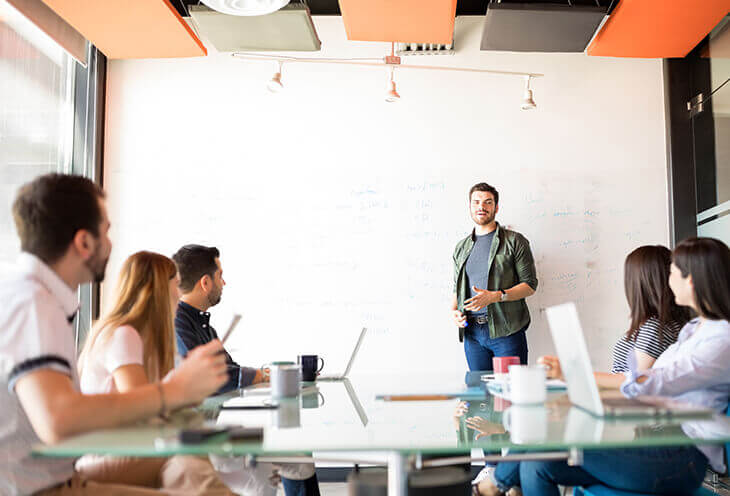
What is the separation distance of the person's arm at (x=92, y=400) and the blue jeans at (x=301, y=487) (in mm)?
1302

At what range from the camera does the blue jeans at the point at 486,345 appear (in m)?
3.99

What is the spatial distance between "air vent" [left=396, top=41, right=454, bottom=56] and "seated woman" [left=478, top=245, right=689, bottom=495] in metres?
2.49

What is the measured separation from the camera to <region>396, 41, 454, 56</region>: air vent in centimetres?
450

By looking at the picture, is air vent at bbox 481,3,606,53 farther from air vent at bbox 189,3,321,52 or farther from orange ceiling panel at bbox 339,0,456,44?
air vent at bbox 189,3,321,52

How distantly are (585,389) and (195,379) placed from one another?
0.89 m

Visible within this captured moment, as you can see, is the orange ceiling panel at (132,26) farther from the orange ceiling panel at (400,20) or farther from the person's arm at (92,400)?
the person's arm at (92,400)

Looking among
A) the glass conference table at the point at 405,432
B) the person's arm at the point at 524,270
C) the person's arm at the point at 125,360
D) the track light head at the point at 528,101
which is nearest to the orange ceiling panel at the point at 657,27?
the track light head at the point at 528,101

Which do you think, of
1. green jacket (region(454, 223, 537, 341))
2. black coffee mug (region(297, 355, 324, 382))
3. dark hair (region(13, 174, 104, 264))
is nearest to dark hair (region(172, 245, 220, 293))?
black coffee mug (region(297, 355, 324, 382))

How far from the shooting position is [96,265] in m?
1.54

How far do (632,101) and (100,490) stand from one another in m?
4.16

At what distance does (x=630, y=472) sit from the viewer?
67.1 inches

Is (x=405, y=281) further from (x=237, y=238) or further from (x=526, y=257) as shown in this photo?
(x=237, y=238)

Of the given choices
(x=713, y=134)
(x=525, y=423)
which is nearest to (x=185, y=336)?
(x=525, y=423)

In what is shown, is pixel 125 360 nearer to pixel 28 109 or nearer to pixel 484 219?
pixel 28 109
